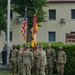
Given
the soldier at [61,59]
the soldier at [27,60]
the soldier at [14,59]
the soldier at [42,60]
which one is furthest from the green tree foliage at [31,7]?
the soldier at [27,60]

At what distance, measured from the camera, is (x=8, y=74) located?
26984 millimetres

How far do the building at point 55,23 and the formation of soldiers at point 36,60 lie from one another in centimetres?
2930

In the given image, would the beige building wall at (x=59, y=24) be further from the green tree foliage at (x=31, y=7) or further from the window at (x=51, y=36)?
the green tree foliage at (x=31, y=7)

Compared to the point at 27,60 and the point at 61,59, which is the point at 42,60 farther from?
the point at 61,59

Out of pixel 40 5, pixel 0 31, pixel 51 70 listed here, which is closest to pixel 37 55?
pixel 51 70

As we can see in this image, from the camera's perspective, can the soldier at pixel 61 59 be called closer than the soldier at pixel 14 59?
No

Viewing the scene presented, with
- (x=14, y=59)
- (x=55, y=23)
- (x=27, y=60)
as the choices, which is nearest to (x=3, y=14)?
(x=55, y=23)

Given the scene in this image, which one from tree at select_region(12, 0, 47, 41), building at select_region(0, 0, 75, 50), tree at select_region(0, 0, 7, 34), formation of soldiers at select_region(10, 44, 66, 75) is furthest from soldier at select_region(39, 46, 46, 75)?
building at select_region(0, 0, 75, 50)

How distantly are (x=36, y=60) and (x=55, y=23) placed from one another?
107 feet

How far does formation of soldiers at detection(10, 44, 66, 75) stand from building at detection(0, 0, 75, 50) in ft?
96.1

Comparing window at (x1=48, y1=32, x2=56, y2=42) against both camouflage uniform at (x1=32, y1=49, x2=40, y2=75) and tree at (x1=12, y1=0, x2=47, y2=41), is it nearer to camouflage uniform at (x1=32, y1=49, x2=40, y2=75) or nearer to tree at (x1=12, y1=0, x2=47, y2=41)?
tree at (x1=12, y1=0, x2=47, y2=41)

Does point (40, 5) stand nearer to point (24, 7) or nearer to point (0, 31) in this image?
point (24, 7)

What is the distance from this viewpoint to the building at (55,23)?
5606 centimetres

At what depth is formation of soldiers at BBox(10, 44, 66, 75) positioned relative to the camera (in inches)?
896
